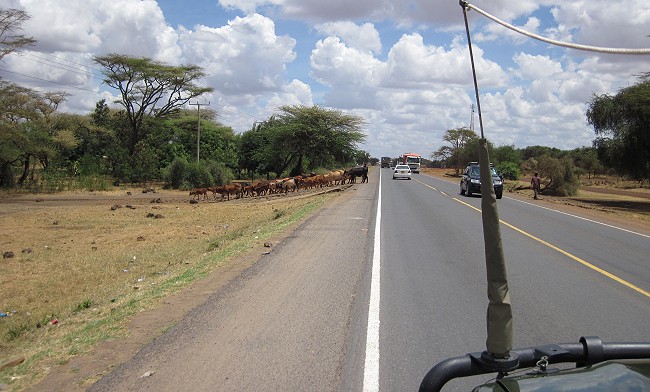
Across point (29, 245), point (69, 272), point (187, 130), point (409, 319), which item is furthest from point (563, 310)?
point (187, 130)

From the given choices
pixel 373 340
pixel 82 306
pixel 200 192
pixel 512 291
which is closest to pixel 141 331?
pixel 373 340

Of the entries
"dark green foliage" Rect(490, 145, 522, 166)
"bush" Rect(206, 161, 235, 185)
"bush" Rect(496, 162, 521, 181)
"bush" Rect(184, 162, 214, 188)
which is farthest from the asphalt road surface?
"dark green foliage" Rect(490, 145, 522, 166)

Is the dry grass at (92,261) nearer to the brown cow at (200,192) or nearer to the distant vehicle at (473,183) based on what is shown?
the brown cow at (200,192)

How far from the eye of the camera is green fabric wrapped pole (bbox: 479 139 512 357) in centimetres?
289

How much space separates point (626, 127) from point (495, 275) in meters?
39.4

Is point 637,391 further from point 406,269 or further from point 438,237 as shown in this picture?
point 438,237

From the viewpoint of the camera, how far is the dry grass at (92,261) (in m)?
7.90

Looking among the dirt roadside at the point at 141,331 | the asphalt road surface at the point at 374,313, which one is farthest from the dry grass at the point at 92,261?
the asphalt road surface at the point at 374,313

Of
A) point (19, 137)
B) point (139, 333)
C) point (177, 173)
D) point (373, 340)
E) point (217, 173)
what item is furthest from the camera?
point (217, 173)

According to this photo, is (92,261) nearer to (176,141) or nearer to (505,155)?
(176,141)

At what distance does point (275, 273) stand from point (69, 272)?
7.47 meters

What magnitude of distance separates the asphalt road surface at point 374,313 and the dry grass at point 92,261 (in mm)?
1247

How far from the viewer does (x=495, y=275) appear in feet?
9.67

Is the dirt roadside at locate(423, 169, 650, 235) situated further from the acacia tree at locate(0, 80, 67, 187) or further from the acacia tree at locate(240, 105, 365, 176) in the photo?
the acacia tree at locate(0, 80, 67, 187)
